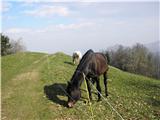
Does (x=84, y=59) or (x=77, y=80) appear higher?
(x=84, y=59)

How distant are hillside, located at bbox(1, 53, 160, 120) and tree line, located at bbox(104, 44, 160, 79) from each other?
5625 cm

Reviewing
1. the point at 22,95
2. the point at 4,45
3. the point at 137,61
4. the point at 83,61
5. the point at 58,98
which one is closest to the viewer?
the point at 83,61

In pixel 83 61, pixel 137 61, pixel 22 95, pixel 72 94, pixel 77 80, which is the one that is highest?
pixel 83 61

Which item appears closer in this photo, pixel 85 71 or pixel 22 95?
pixel 85 71

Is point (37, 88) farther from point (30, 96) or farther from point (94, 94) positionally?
point (94, 94)

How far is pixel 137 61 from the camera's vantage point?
78.4m

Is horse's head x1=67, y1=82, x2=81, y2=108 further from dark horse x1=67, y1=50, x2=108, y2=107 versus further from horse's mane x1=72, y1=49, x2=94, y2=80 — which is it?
horse's mane x1=72, y1=49, x2=94, y2=80

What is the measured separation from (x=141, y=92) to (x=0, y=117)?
9262 mm

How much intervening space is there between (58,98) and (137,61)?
218ft

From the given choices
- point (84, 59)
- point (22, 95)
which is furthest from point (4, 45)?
point (84, 59)

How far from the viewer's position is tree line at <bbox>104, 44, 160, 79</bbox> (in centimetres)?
7744

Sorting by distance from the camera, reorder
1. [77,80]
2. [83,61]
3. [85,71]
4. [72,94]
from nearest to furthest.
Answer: [72,94], [77,80], [85,71], [83,61]

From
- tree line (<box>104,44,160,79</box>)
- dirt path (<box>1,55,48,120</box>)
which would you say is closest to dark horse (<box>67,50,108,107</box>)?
dirt path (<box>1,55,48,120</box>)

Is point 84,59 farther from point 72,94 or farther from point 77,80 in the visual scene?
point 72,94
